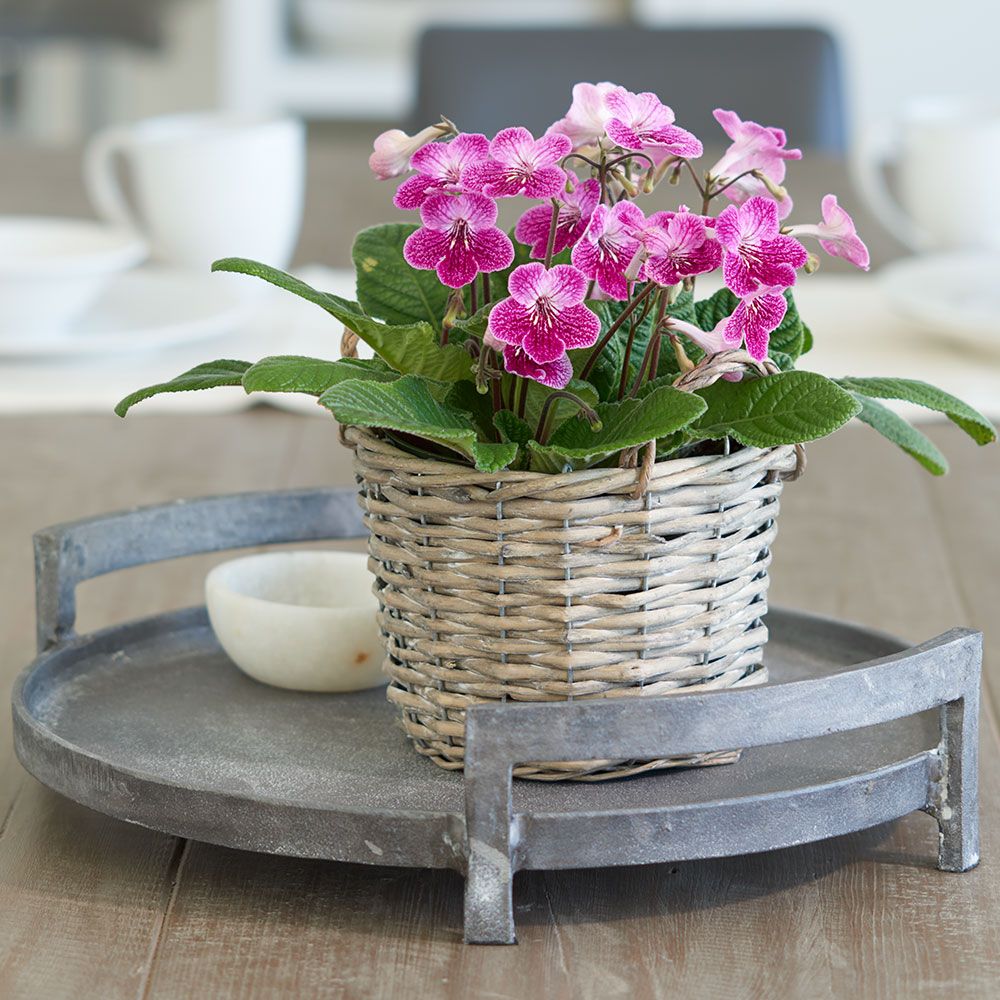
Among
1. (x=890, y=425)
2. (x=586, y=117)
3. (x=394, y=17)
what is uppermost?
(x=586, y=117)

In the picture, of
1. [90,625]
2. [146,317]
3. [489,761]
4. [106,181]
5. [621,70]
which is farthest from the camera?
[621,70]

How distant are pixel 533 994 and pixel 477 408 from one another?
0.64 ft

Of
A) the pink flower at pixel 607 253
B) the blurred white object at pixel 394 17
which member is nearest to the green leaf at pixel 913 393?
the pink flower at pixel 607 253

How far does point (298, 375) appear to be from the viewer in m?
0.51

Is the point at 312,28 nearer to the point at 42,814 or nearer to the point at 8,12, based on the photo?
the point at 8,12

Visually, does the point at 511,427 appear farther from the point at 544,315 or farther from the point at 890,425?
the point at 890,425

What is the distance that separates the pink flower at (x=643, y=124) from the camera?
0.50m

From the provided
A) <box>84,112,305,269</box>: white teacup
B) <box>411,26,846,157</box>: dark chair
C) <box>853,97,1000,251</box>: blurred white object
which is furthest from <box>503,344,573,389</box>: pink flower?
<box>411,26,846,157</box>: dark chair

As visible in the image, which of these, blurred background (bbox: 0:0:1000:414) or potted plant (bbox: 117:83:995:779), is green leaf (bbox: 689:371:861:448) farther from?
blurred background (bbox: 0:0:1000:414)

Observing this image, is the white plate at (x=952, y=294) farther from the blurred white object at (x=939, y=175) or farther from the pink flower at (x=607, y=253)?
the pink flower at (x=607, y=253)

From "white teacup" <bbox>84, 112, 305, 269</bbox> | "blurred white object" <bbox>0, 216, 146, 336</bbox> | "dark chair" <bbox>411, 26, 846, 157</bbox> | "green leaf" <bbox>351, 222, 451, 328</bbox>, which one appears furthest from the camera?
"dark chair" <bbox>411, 26, 846, 157</bbox>

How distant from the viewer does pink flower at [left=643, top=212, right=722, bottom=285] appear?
0.48 metres

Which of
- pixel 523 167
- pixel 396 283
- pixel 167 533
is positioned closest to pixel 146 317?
pixel 167 533

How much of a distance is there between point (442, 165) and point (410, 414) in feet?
0.27
